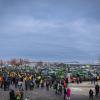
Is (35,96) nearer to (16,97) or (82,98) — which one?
(82,98)

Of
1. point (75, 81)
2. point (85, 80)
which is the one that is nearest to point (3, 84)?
point (75, 81)

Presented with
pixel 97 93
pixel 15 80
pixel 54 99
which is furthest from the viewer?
pixel 15 80

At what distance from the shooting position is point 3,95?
1404 inches

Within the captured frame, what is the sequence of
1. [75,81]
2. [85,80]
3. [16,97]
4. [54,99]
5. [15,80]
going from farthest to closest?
[85,80] → [75,81] → [15,80] → [54,99] → [16,97]

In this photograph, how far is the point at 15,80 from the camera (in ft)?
153

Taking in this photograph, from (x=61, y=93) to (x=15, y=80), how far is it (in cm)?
875

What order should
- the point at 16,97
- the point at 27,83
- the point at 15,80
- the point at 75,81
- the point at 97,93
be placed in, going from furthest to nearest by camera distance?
1. the point at 75,81
2. the point at 15,80
3. the point at 27,83
4. the point at 97,93
5. the point at 16,97

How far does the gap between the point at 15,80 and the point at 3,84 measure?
3.50 m

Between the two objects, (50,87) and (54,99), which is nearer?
(54,99)

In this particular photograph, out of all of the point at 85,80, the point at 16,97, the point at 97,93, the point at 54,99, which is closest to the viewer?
the point at 16,97

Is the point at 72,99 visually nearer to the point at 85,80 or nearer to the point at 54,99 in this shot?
the point at 54,99

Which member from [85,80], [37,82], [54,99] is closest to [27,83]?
[37,82]

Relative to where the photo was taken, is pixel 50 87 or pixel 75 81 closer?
pixel 50 87

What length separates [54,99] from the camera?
3503 centimetres
